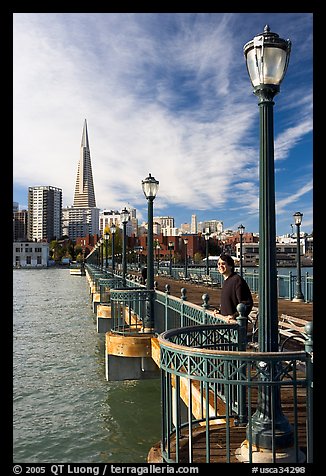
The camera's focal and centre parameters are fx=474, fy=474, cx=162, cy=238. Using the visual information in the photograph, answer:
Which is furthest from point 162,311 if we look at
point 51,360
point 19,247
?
point 19,247

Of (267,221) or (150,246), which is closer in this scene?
(267,221)

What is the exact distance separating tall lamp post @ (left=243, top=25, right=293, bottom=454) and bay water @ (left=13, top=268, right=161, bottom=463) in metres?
6.09

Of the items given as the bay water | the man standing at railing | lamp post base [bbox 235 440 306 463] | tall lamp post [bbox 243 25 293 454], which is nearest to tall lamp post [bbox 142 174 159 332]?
the bay water

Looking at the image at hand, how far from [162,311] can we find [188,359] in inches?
479

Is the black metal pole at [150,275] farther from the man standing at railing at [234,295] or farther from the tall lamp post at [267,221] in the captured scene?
the tall lamp post at [267,221]

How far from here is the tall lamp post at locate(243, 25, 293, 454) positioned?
4.71m

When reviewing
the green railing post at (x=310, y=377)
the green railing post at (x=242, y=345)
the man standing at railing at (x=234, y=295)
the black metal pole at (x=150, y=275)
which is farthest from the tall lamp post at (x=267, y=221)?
the black metal pole at (x=150, y=275)

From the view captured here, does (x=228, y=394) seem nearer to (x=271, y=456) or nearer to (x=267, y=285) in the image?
(x=271, y=456)

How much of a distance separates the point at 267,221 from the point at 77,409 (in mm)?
10621

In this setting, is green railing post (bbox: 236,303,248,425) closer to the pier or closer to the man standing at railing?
the pier

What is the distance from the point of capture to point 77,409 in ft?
44.2

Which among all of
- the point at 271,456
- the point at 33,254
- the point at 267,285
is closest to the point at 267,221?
the point at 267,285

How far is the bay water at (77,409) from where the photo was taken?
34.6ft
